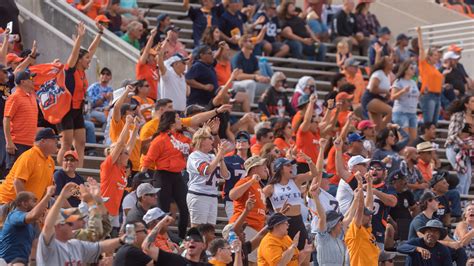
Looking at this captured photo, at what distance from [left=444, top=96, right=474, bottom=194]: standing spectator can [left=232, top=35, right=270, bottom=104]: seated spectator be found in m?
2.92

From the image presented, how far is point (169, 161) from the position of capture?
55.4 feet

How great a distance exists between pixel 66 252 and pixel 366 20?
48.2 ft

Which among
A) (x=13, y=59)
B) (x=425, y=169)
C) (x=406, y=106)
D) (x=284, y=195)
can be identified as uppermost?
(x=13, y=59)

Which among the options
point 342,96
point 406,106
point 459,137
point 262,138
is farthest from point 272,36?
point 262,138

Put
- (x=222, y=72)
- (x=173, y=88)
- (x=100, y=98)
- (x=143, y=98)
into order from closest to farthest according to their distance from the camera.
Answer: (x=143, y=98)
(x=173, y=88)
(x=100, y=98)
(x=222, y=72)

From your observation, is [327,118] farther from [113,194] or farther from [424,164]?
[113,194]

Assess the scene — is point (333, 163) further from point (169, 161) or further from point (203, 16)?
point (203, 16)

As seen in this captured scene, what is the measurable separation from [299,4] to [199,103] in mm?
8232

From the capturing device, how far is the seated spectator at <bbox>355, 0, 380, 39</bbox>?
26391 millimetres

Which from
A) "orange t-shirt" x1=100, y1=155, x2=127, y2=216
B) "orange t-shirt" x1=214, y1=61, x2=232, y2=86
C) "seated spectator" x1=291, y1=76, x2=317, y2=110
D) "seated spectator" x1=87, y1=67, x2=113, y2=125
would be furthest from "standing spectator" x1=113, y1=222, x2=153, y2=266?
"seated spectator" x1=291, y1=76, x2=317, y2=110

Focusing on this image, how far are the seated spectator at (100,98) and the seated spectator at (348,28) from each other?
22.5ft

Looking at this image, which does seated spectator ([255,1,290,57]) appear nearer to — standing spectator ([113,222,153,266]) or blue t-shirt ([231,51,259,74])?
blue t-shirt ([231,51,259,74])

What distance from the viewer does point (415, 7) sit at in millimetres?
29094

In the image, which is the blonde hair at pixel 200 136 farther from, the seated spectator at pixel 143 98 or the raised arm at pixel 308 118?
the raised arm at pixel 308 118
